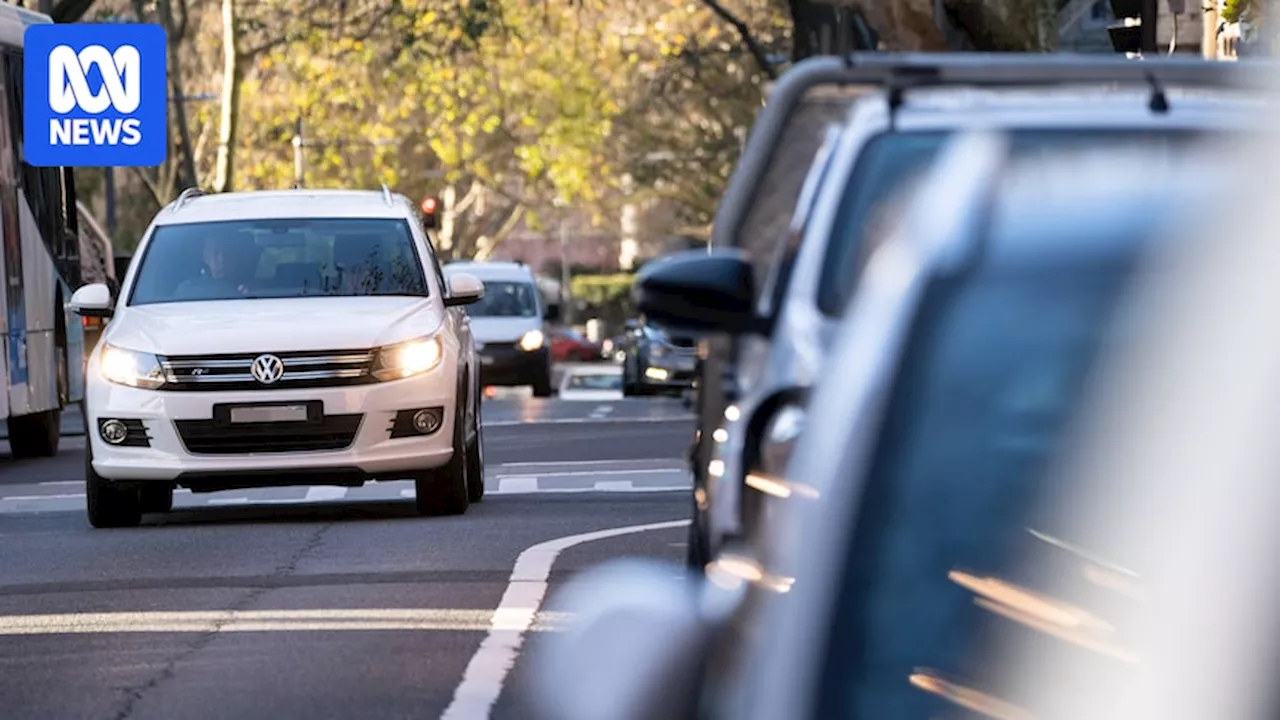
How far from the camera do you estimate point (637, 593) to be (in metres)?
4.17

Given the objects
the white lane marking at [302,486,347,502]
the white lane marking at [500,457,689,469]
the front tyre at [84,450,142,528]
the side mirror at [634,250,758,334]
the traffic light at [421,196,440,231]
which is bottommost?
the traffic light at [421,196,440,231]

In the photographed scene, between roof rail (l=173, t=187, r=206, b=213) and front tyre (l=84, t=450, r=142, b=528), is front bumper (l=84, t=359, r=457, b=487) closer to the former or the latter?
front tyre (l=84, t=450, r=142, b=528)

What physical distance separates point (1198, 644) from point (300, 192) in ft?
50.2

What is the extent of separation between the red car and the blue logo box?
47.5 metres

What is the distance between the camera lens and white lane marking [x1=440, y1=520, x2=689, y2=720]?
8.48 m

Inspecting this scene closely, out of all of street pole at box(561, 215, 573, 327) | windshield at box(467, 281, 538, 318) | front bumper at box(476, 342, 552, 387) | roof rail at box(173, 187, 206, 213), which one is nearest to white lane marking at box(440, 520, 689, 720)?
roof rail at box(173, 187, 206, 213)

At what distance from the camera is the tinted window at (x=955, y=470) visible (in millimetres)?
2971

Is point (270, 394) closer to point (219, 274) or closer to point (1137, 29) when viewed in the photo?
point (219, 274)

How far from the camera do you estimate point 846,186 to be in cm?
623

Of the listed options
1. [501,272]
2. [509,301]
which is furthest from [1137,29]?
[501,272]

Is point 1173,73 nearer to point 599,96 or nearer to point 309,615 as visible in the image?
point 309,615

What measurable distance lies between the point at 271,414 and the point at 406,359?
71 centimetres

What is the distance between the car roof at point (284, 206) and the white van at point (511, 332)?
2355 centimetres

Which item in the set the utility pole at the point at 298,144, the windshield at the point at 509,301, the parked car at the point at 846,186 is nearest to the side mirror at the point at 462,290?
the parked car at the point at 846,186
